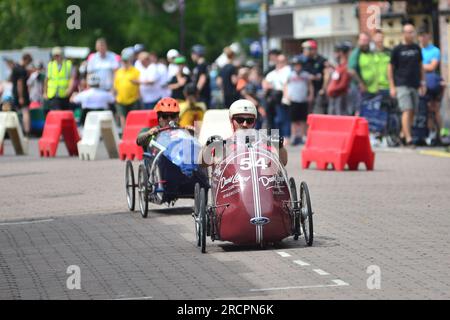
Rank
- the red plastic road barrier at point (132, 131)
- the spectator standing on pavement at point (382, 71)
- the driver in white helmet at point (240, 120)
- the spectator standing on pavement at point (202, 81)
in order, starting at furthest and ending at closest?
1. the spectator standing on pavement at point (202, 81)
2. the spectator standing on pavement at point (382, 71)
3. the red plastic road barrier at point (132, 131)
4. the driver in white helmet at point (240, 120)

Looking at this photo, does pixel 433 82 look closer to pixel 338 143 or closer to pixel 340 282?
pixel 338 143

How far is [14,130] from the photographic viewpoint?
30.1 metres

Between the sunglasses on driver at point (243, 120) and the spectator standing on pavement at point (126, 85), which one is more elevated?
the sunglasses on driver at point (243, 120)

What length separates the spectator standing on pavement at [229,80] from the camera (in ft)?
106

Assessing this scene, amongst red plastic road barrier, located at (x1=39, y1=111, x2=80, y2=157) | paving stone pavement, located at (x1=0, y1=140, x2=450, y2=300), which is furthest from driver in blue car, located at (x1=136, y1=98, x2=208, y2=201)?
red plastic road barrier, located at (x1=39, y1=111, x2=80, y2=157)

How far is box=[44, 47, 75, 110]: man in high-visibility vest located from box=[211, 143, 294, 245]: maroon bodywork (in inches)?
742

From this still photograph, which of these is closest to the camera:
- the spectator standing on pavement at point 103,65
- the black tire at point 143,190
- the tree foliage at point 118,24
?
the black tire at point 143,190

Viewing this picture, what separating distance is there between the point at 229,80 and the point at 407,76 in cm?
615

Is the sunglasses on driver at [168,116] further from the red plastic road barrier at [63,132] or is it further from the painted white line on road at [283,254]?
the red plastic road barrier at [63,132]

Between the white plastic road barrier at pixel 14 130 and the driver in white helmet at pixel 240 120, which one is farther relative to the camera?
the white plastic road barrier at pixel 14 130

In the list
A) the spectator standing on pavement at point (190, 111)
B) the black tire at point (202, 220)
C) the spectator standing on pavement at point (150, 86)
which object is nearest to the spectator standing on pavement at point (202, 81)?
the spectator standing on pavement at point (150, 86)

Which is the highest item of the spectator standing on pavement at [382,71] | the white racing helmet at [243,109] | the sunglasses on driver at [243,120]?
the white racing helmet at [243,109]

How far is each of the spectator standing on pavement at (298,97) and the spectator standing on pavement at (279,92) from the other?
0.43 metres
